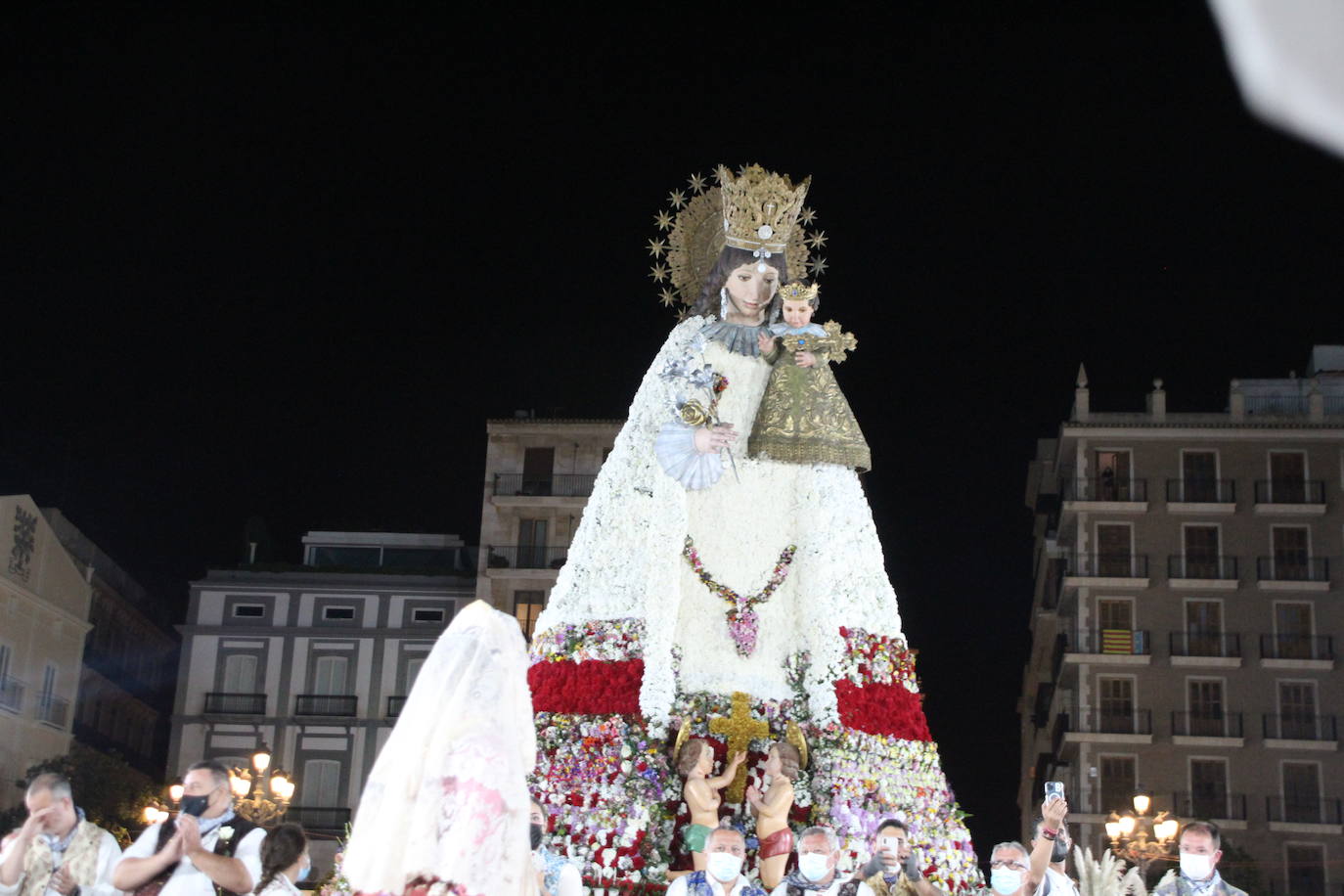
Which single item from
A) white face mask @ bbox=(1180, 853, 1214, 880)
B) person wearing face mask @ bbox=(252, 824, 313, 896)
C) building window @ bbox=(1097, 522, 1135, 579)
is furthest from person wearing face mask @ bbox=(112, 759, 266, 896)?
building window @ bbox=(1097, 522, 1135, 579)

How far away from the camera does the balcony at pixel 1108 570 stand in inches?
1748

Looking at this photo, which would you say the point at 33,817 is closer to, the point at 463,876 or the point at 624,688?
the point at 463,876

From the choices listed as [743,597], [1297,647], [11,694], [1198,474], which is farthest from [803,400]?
[1198,474]

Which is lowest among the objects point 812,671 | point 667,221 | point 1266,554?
point 812,671

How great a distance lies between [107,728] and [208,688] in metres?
3.80

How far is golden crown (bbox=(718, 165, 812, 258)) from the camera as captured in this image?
15.5 m

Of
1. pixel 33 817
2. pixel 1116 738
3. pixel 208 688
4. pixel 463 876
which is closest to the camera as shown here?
pixel 463 876

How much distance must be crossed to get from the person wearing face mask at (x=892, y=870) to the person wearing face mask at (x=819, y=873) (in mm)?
154

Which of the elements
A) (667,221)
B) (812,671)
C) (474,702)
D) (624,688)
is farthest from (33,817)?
(667,221)

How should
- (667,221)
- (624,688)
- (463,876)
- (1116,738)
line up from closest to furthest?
(463,876), (624,688), (667,221), (1116,738)

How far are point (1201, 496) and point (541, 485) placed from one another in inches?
675

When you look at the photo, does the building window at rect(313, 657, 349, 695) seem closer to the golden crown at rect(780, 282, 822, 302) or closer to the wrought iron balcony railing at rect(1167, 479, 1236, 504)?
the wrought iron balcony railing at rect(1167, 479, 1236, 504)

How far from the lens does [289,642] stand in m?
45.7

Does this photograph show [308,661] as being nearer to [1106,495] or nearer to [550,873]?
[1106,495]
